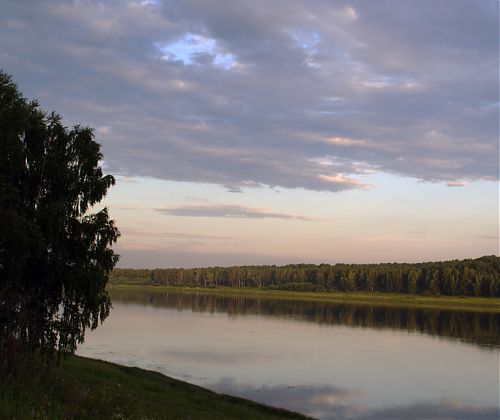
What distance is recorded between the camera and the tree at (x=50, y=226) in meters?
18.4

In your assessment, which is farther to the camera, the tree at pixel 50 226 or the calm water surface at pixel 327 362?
the calm water surface at pixel 327 362

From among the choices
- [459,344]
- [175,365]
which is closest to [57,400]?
[175,365]

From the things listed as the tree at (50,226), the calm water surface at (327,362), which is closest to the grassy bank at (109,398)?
the tree at (50,226)

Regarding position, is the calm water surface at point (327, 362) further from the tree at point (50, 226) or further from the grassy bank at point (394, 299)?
the grassy bank at point (394, 299)

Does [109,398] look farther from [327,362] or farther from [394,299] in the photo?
[394,299]

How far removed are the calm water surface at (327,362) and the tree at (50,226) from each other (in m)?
11.9

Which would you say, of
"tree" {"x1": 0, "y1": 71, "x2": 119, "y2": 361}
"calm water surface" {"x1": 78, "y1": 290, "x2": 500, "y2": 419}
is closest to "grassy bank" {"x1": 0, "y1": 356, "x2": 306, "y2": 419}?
"tree" {"x1": 0, "y1": 71, "x2": 119, "y2": 361}

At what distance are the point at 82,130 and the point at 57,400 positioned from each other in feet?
44.0

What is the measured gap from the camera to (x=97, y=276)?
837 inches

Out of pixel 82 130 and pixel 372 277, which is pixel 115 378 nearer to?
pixel 82 130

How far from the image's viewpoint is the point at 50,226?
63.5 ft

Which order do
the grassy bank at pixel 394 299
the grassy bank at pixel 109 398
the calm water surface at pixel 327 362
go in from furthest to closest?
the grassy bank at pixel 394 299 < the calm water surface at pixel 327 362 < the grassy bank at pixel 109 398

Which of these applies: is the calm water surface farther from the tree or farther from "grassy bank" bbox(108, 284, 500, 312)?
"grassy bank" bbox(108, 284, 500, 312)

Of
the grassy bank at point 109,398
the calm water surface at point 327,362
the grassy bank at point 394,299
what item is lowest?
the grassy bank at point 394,299
